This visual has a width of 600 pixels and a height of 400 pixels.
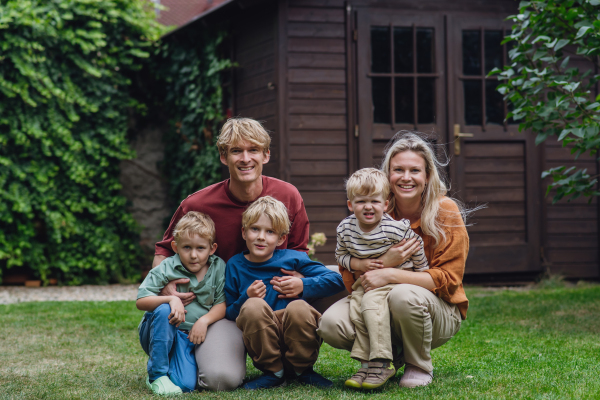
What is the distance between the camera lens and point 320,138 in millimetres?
A: 6156

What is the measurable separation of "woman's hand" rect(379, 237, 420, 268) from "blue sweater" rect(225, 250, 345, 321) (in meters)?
0.28

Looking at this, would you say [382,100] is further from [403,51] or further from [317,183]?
[317,183]

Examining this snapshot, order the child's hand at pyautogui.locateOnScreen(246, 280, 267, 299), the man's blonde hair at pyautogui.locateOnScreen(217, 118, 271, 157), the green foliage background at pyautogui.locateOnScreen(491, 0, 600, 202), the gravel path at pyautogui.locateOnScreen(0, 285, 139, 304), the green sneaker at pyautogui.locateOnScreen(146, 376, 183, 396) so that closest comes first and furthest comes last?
the green sneaker at pyautogui.locateOnScreen(146, 376, 183, 396) → the child's hand at pyautogui.locateOnScreen(246, 280, 267, 299) → the man's blonde hair at pyautogui.locateOnScreen(217, 118, 271, 157) → the green foliage background at pyautogui.locateOnScreen(491, 0, 600, 202) → the gravel path at pyautogui.locateOnScreen(0, 285, 139, 304)

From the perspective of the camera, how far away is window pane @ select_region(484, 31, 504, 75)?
6.46 meters

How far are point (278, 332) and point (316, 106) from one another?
3756 mm

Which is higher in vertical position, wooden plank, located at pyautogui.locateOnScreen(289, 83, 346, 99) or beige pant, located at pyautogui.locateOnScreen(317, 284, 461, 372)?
wooden plank, located at pyautogui.locateOnScreen(289, 83, 346, 99)

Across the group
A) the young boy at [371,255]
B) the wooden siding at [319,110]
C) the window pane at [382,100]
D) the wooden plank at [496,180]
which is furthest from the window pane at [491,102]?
the young boy at [371,255]

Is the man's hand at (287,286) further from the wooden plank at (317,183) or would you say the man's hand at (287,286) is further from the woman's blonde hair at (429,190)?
the wooden plank at (317,183)

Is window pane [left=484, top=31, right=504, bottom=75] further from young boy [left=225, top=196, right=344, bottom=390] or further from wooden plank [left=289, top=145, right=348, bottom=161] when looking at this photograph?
young boy [left=225, top=196, right=344, bottom=390]

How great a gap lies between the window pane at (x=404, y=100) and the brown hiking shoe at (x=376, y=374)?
4073mm

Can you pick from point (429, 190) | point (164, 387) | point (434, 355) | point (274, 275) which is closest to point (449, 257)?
point (429, 190)

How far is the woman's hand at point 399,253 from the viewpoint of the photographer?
8.72ft

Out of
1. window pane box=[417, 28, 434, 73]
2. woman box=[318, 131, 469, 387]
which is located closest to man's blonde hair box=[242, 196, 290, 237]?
woman box=[318, 131, 469, 387]

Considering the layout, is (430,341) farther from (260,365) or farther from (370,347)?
(260,365)
